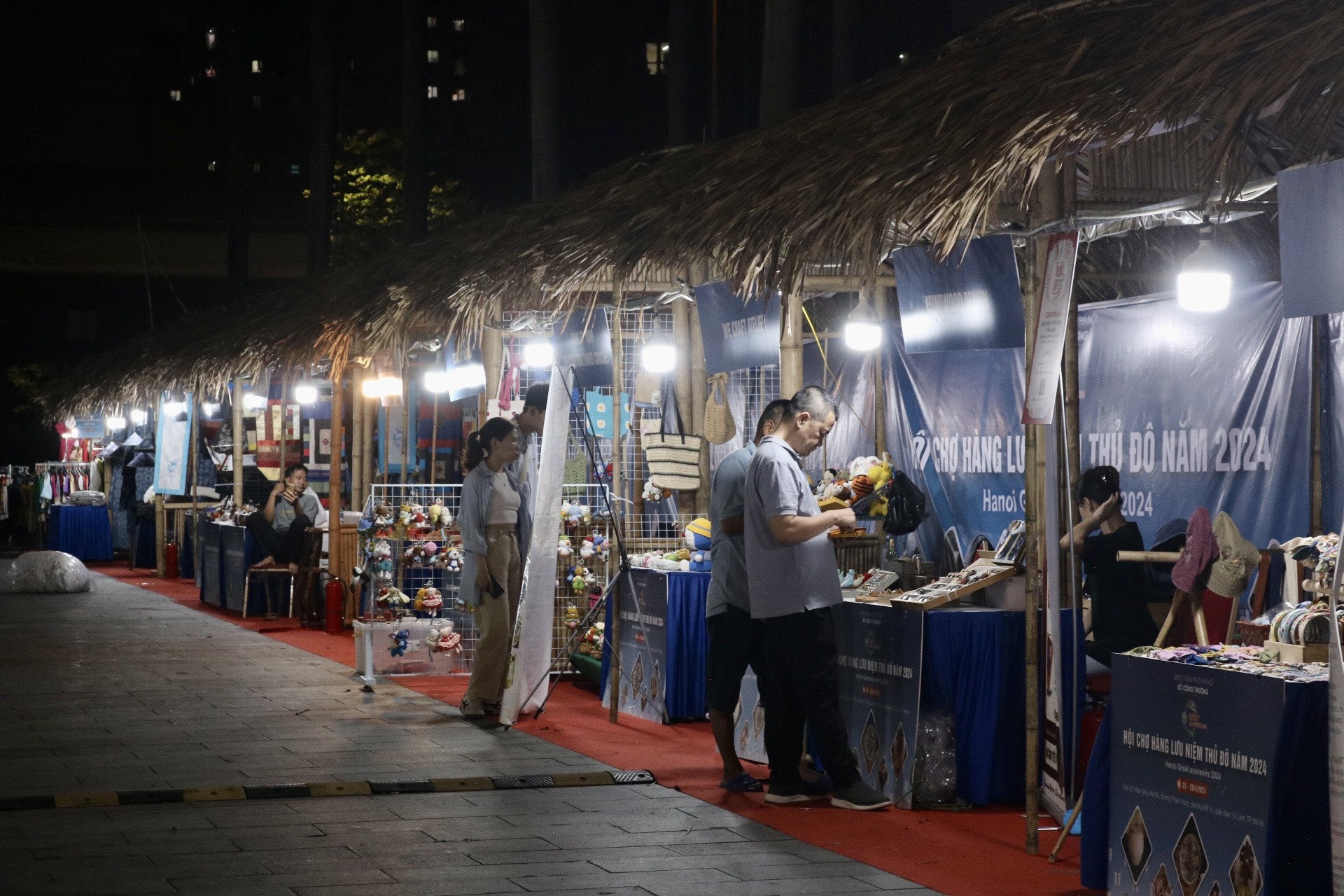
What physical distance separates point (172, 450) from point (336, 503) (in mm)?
6624

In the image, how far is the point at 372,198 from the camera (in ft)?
112

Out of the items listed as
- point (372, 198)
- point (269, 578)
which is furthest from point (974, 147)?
point (372, 198)

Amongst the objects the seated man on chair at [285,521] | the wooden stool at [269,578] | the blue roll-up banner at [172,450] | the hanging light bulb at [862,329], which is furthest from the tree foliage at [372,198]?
the hanging light bulb at [862,329]

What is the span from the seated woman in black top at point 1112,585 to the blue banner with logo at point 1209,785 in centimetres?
258

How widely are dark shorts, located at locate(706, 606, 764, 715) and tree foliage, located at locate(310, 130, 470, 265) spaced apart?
27.1 m

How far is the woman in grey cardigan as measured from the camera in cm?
952

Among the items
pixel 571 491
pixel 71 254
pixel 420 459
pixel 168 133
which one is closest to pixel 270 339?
pixel 420 459

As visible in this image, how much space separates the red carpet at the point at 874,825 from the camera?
5805mm

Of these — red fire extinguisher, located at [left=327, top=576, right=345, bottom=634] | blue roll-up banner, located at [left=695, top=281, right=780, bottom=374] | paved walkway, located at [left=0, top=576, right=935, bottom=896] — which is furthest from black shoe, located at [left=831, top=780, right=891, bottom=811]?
red fire extinguisher, located at [left=327, top=576, right=345, bottom=634]

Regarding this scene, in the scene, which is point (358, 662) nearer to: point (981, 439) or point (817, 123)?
point (981, 439)

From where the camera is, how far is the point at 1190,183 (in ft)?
23.3

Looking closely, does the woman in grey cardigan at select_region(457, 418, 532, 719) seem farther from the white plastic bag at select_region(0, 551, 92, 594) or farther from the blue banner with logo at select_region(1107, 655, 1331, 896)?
the white plastic bag at select_region(0, 551, 92, 594)

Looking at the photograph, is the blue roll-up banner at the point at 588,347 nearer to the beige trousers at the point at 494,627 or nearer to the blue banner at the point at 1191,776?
the beige trousers at the point at 494,627

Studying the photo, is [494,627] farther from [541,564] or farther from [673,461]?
[673,461]
